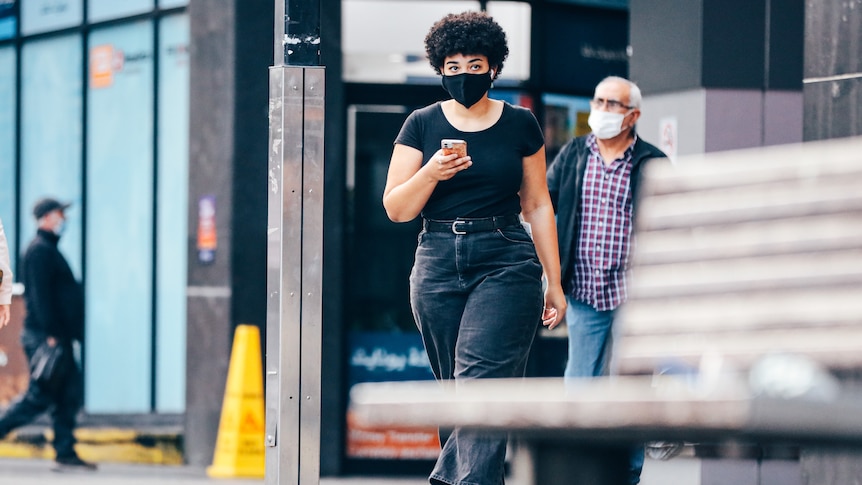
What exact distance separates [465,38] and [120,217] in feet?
20.3

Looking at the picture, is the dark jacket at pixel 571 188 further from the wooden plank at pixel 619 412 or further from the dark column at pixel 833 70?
the wooden plank at pixel 619 412

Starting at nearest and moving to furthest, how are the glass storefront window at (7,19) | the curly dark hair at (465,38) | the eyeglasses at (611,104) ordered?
the curly dark hair at (465,38) → the eyeglasses at (611,104) → the glass storefront window at (7,19)

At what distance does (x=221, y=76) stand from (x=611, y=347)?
4169 mm

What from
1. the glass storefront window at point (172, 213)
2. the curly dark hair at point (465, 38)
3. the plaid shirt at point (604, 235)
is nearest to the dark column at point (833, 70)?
the plaid shirt at point (604, 235)

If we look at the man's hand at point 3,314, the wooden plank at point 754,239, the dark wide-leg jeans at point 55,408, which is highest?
the wooden plank at point 754,239

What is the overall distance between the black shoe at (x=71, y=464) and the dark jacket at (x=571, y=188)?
14.6ft

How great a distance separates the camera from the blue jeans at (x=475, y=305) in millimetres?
5145

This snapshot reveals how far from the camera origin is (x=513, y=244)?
17.4 feet

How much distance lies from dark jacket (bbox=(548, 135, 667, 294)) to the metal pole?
1.99 m

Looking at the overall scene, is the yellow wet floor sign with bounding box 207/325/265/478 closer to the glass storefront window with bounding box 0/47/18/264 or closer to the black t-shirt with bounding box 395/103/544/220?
the glass storefront window with bounding box 0/47/18/264

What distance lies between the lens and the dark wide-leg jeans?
10.2 metres

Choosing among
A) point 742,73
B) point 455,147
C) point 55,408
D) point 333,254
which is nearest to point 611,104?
point 742,73

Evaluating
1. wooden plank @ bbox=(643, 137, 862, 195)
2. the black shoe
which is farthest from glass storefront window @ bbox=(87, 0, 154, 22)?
wooden plank @ bbox=(643, 137, 862, 195)

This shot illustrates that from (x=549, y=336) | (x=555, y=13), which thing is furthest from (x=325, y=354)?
(x=555, y=13)
